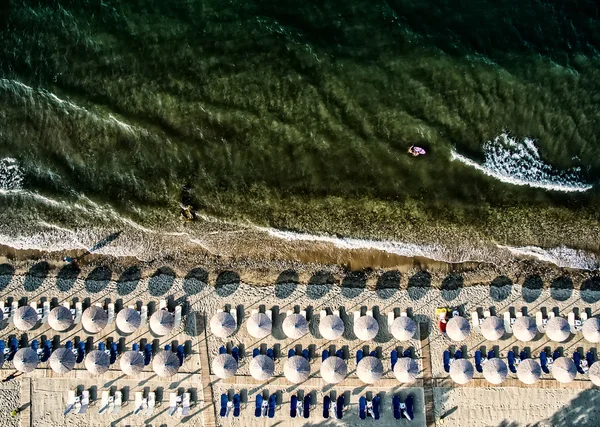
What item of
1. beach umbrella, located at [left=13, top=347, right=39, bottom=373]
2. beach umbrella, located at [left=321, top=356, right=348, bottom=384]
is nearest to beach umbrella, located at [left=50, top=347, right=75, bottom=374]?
beach umbrella, located at [left=13, top=347, right=39, bottom=373]

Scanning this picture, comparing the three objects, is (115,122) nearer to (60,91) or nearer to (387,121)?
(60,91)

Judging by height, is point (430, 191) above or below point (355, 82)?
below

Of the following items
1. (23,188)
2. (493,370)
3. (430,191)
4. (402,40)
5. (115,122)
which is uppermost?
(402,40)

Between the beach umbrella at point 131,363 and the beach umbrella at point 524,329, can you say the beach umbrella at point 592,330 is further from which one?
the beach umbrella at point 131,363

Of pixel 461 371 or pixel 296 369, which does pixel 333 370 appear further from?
pixel 461 371

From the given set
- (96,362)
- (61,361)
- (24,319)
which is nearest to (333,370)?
(96,362)

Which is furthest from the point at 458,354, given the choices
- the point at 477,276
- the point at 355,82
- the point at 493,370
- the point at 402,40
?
the point at 402,40
